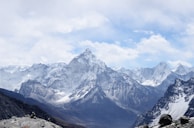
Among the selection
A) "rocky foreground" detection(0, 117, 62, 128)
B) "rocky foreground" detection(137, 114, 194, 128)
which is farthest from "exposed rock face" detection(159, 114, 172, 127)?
"rocky foreground" detection(0, 117, 62, 128)

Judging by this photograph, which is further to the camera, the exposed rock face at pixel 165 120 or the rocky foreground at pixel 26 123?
the exposed rock face at pixel 165 120

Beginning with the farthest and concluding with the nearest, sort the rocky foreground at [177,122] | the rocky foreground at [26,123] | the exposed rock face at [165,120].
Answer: the exposed rock face at [165,120]
the rocky foreground at [26,123]
the rocky foreground at [177,122]

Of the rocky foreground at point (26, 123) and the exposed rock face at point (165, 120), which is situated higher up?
the exposed rock face at point (165, 120)

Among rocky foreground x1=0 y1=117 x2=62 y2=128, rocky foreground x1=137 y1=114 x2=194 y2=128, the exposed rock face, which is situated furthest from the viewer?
the exposed rock face

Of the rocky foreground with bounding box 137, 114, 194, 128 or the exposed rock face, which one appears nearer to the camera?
the rocky foreground with bounding box 137, 114, 194, 128

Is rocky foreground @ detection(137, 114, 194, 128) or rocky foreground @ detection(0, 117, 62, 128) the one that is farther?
rocky foreground @ detection(0, 117, 62, 128)

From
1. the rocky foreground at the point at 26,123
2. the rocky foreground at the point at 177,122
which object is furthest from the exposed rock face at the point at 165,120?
the rocky foreground at the point at 26,123

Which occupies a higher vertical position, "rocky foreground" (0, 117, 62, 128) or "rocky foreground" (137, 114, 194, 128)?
"rocky foreground" (137, 114, 194, 128)

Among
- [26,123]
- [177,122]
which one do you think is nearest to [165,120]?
[177,122]

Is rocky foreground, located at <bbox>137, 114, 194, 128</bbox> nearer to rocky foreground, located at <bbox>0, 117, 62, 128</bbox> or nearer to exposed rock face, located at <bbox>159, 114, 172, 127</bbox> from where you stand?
exposed rock face, located at <bbox>159, 114, 172, 127</bbox>

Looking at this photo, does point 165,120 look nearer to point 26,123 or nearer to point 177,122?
point 177,122

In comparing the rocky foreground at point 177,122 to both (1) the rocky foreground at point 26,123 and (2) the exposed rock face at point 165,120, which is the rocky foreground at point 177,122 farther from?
(1) the rocky foreground at point 26,123

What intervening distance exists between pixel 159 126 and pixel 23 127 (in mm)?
13721

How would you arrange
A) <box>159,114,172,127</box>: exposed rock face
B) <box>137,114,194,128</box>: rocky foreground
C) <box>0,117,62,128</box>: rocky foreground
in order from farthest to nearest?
<box>159,114,172,127</box>: exposed rock face → <box>0,117,62,128</box>: rocky foreground → <box>137,114,194,128</box>: rocky foreground
